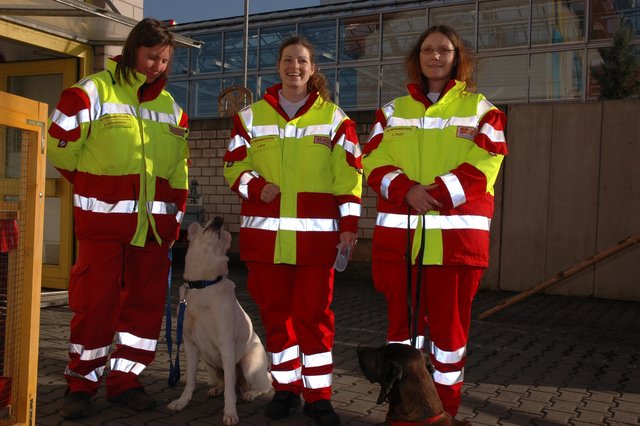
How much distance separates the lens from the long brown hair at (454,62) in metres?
3.47

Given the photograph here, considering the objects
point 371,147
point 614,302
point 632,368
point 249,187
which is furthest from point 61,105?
point 614,302

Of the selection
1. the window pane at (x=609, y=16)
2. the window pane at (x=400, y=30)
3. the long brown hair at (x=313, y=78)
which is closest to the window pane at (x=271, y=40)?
the window pane at (x=400, y=30)

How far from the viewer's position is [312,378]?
12.6 ft

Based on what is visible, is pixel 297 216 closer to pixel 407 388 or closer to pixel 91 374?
pixel 407 388

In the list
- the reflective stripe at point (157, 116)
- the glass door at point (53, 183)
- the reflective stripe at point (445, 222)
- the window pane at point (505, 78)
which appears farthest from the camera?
the window pane at point (505, 78)

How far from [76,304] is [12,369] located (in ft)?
2.45

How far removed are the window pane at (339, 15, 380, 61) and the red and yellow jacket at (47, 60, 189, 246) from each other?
49.5ft

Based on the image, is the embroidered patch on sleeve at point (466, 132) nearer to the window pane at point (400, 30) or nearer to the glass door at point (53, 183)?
the glass door at point (53, 183)

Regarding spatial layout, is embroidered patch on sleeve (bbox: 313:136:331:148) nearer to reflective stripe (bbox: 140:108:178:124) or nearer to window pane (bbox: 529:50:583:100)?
reflective stripe (bbox: 140:108:178:124)

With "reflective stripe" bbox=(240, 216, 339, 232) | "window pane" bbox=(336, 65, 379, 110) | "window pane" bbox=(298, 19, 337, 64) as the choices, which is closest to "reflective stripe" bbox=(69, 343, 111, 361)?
"reflective stripe" bbox=(240, 216, 339, 232)

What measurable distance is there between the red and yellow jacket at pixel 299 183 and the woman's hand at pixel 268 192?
3 centimetres

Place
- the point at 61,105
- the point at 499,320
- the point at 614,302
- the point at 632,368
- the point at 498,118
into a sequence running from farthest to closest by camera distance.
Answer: the point at 614,302 < the point at 499,320 < the point at 632,368 < the point at 61,105 < the point at 498,118

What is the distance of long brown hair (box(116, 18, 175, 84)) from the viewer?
3.96 m

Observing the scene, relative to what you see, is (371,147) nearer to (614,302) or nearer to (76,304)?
(76,304)
